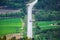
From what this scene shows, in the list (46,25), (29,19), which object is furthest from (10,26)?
(46,25)

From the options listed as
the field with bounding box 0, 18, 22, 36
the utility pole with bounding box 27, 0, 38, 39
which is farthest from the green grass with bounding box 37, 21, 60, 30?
Answer: the field with bounding box 0, 18, 22, 36

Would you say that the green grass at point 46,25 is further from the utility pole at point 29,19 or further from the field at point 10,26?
the field at point 10,26

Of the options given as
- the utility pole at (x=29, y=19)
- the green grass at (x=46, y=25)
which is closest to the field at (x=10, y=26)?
the utility pole at (x=29, y=19)

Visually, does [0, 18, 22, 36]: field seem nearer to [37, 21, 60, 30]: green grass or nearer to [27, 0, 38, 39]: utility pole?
[27, 0, 38, 39]: utility pole

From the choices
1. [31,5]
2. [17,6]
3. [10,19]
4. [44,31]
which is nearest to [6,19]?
[10,19]

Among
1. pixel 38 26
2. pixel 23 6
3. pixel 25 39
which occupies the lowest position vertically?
pixel 25 39

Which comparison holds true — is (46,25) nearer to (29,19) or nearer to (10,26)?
(29,19)

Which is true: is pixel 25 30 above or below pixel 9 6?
below

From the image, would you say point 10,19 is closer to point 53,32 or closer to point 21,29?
point 21,29
